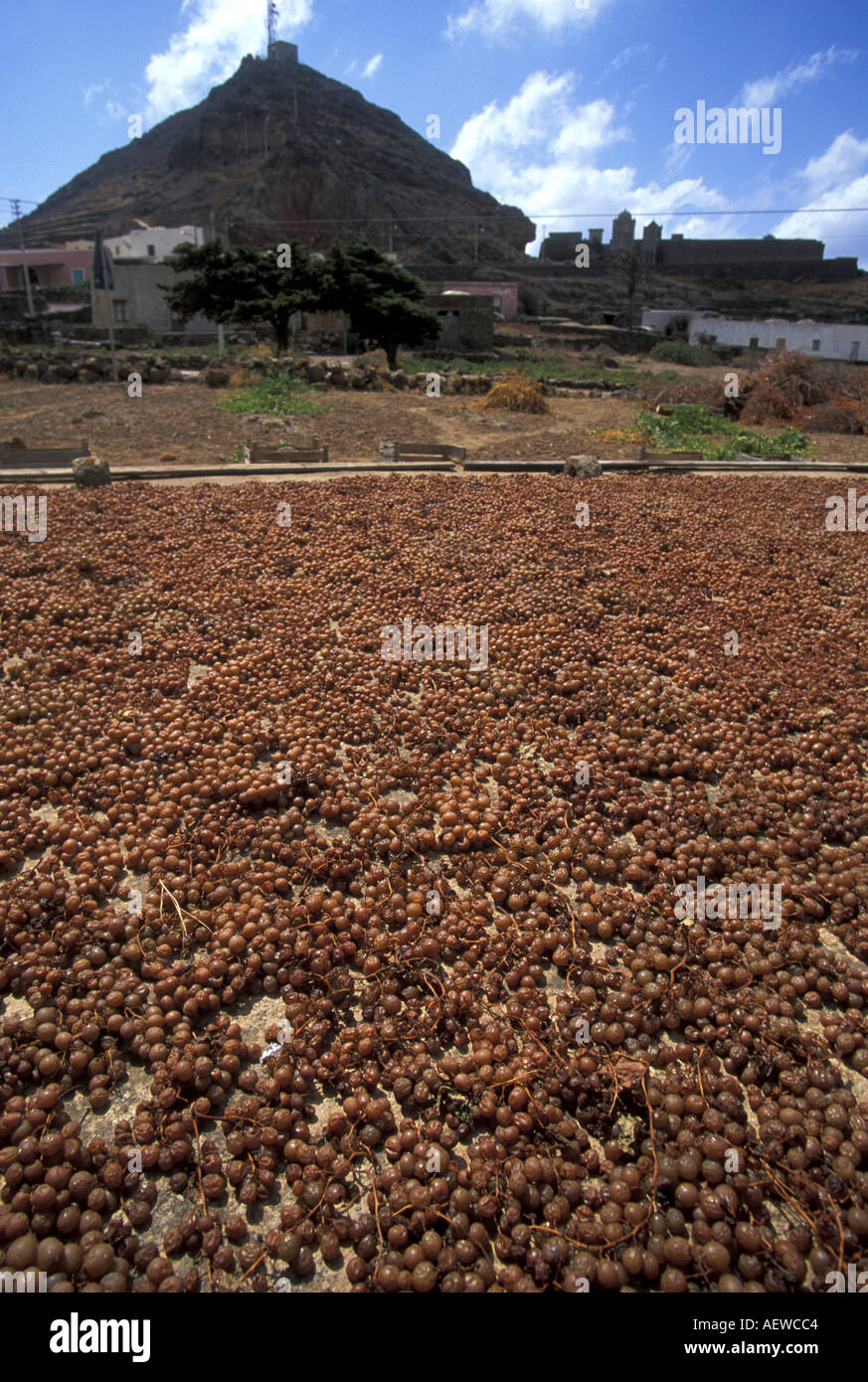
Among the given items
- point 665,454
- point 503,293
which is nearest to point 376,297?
point 665,454

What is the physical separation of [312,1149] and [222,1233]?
0.36 metres

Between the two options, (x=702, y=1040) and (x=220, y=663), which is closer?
(x=702, y=1040)

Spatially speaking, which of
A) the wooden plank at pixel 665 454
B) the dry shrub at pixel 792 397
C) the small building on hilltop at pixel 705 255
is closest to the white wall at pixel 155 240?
the small building on hilltop at pixel 705 255

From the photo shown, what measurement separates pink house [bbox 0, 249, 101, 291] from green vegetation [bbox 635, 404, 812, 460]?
50815 mm

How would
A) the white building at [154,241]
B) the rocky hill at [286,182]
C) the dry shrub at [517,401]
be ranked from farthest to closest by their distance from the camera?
the rocky hill at [286,182] → the white building at [154,241] → the dry shrub at [517,401]

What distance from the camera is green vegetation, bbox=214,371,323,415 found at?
55.0 ft

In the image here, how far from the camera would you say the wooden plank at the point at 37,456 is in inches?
450

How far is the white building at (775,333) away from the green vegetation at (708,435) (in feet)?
75.4

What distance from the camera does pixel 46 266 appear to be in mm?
51844

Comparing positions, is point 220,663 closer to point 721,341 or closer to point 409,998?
point 409,998

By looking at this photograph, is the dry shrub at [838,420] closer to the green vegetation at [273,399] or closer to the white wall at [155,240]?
the green vegetation at [273,399]

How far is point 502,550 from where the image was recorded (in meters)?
8.05

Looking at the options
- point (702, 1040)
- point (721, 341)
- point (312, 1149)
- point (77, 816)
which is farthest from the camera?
point (721, 341)

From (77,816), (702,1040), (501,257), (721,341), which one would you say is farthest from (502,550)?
(501,257)
